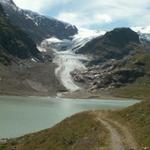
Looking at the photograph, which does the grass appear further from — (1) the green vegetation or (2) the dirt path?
(1) the green vegetation

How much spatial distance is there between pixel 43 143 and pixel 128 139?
1303cm

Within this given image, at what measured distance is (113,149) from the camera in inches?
1607

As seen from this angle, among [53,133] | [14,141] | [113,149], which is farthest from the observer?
[14,141]

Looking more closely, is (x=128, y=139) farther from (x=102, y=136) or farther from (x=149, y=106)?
(x=149, y=106)

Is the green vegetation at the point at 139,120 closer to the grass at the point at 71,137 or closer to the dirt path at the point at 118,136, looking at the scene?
the dirt path at the point at 118,136

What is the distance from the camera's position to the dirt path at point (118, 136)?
4164 centimetres

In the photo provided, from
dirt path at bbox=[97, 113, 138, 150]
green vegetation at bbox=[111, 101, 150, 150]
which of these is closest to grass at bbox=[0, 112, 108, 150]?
dirt path at bbox=[97, 113, 138, 150]

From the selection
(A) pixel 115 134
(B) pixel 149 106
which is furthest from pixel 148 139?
(B) pixel 149 106

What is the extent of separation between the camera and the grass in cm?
4728

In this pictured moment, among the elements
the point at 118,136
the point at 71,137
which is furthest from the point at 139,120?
the point at 71,137

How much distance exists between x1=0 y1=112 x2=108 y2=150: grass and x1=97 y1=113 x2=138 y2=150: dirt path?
2.65 feet

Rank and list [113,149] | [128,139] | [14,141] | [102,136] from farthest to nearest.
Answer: [14,141] → [102,136] → [128,139] → [113,149]

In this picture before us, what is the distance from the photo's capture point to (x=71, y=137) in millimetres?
51562

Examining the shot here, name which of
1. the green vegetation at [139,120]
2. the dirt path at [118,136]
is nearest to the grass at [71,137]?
the dirt path at [118,136]
